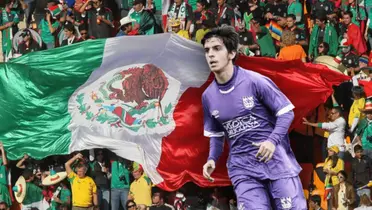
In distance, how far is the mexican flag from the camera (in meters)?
14.6

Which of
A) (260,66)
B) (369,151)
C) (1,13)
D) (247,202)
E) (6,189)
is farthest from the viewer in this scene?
(1,13)

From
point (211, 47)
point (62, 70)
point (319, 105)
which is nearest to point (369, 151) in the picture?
point (319, 105)

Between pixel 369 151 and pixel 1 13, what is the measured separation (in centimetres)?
720

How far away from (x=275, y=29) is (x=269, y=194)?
725cm

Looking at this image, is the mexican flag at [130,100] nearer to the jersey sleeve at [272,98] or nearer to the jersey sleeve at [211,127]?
the jersey sleeve at [211,127]

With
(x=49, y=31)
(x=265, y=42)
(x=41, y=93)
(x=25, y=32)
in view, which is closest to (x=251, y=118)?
(x=265, y=42)

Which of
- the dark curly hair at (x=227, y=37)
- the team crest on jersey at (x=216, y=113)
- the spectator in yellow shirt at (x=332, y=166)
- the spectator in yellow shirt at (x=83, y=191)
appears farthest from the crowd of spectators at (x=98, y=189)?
the dark curly hair at (x=227, y=37)

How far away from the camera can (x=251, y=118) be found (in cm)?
774

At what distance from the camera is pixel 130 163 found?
48.8 feet

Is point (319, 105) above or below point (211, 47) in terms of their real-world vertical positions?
below

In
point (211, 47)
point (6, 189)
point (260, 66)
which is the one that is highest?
point (211, 47)

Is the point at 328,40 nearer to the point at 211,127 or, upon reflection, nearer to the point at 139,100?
the point at 139,100

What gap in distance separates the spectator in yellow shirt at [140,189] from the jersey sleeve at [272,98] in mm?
6939

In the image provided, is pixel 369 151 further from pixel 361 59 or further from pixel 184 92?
pixel 184 92
